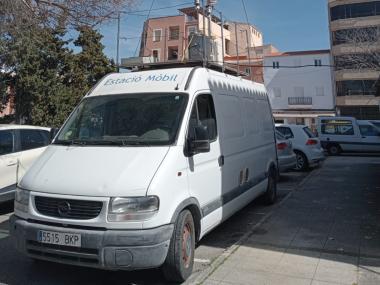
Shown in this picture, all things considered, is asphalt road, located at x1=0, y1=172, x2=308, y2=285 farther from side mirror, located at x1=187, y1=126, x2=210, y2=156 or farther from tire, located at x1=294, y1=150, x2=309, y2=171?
tire, located at x1=294, y1=150, x2=309, y2=171

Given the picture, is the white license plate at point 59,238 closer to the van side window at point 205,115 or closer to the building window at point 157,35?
the van side window at point 205,115

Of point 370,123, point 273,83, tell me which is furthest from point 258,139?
point 273,83

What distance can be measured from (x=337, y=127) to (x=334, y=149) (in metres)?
1.14

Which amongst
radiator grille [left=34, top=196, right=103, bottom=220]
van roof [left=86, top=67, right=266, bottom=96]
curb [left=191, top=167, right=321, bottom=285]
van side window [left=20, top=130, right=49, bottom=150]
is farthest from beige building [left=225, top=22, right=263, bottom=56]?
radiator grille [left=34, top=196, right=103, bottom=220]

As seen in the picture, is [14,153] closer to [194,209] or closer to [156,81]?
[156,81]

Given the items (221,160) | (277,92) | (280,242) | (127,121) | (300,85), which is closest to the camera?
(127,121)

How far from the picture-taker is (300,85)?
200 feet

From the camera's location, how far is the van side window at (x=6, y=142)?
8594mm

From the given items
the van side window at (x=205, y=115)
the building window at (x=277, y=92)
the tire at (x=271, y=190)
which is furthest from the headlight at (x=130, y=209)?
the building window at (x=277, y=92)

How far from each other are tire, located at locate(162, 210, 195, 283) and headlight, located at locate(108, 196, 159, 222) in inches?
17.9

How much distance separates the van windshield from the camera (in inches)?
202

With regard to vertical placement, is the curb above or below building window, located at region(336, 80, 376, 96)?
below

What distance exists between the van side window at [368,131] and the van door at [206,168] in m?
18.0

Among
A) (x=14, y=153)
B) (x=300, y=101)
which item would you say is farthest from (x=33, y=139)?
(x=300, y=101)
